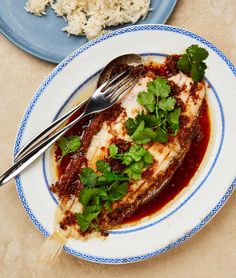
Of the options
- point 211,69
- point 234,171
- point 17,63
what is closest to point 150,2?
point 211,69

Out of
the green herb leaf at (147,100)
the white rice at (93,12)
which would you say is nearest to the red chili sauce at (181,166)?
the green herb leaf at (147,100)

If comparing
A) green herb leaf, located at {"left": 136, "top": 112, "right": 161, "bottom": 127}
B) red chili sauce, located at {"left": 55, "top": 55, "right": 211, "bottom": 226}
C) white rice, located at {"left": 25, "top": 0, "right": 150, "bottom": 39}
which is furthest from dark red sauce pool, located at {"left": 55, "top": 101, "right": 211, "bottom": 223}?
white rice, located at {"left": 25, "top": 0, "right": 150, "bottom": 39}

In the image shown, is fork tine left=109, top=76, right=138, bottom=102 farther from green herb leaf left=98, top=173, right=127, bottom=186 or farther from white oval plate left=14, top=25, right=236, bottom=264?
green herb leaf left=98, top=173, right=127, bottom=186

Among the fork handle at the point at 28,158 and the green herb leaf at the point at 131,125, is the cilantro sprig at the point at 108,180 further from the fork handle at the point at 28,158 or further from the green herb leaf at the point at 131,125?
the fork handle at the point at 28,158

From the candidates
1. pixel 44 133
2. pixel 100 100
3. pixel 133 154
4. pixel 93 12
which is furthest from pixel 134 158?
pixel 93 12

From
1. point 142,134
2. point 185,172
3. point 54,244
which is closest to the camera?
point 142,134

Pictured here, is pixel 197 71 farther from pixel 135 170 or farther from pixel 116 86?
pixel 135 170

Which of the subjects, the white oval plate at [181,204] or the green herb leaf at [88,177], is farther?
the white oval plate at [181,204]
